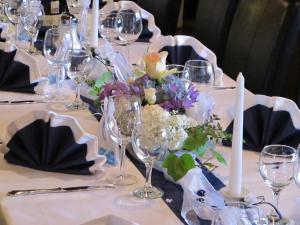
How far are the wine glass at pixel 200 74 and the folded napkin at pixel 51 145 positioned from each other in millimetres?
420

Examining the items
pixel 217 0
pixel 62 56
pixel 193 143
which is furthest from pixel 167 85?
pixel 217 0

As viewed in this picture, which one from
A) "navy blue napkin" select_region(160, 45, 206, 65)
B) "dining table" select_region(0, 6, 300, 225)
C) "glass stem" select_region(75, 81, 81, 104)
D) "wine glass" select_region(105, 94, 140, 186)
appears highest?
"wine glass" select_region(105, 94, 140, 186)

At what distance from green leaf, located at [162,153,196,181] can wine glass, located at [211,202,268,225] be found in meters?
0.29

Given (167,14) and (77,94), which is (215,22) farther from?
(77,94)

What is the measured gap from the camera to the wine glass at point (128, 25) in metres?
2.45

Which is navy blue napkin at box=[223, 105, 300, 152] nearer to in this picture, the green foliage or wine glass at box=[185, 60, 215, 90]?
wine glass at box=[185, 60, 215, 90]


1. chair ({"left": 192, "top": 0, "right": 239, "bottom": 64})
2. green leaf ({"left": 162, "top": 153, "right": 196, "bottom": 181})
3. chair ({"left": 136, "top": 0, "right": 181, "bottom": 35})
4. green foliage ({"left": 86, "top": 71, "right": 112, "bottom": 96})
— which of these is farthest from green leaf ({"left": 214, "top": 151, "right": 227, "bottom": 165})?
chair ({"left": 136, "top": 0, "right": 181, "bottom": 35})

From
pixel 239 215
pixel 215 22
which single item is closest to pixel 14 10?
pixel 215 22

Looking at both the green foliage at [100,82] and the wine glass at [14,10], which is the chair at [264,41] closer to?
the green foliage at [100,82]

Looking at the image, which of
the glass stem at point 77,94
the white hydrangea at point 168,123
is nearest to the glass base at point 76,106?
the glass stem at point 77,94

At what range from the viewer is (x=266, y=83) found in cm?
258

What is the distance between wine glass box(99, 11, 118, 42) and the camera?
2502 millimetres

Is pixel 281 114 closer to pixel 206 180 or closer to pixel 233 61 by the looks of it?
pixel 206 180

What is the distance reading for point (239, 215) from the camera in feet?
3.86
